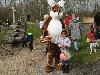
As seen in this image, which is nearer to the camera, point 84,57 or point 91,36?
point 84,57

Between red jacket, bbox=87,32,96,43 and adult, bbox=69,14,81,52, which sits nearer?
red jacket, bbox=87,32,96,43

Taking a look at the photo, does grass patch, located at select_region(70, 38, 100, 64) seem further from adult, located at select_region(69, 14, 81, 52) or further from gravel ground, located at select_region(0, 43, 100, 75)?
gravel ground, located at select_region(0, 43, 100, 75)

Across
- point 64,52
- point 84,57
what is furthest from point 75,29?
point 64,52

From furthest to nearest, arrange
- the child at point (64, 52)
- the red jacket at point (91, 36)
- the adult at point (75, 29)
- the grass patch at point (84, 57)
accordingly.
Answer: the adult at point (75, 29) → the red jacket at point (91, 36) → the grass patch at point (84, 57) → the child at point (64, 52)

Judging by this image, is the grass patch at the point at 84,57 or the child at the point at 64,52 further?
the grass patch at the point at 84,57

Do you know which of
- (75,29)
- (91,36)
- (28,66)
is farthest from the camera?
(75,29)

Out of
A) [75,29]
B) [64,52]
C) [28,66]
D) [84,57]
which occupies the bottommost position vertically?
[28,66]

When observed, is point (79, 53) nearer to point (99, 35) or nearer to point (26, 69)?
point (99, 35)

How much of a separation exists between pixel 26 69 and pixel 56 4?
2325mm

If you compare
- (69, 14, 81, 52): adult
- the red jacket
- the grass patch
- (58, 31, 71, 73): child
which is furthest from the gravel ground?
the red jacket

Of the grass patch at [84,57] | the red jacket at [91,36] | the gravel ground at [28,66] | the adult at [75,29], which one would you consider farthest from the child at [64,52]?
the adult at [75,29]

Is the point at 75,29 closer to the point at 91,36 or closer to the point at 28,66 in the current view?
the point at 91,36

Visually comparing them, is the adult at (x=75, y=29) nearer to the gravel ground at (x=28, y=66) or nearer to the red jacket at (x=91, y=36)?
the red jacket at (x=91, y=36)

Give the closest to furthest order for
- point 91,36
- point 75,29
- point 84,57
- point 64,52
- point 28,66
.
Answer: point 64,52
point 28,66
point 84,57
point 91,36
point 75,29
